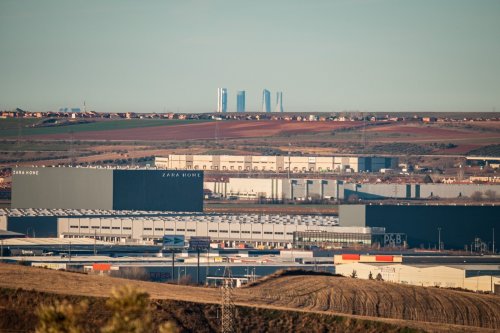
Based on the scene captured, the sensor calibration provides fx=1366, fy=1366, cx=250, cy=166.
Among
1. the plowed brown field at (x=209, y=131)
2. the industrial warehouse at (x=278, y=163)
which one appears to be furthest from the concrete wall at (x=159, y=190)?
the plowed brown field at (x=209, y=131)

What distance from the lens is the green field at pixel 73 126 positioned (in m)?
124

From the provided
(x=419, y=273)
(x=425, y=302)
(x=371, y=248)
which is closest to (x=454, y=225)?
(x=371, y=248)

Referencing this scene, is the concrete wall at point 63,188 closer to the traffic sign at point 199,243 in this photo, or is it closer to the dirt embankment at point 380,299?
the traffic sign at point 199,243

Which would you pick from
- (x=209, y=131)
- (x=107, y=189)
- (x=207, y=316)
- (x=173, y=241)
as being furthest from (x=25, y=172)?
(x=207, y=316)

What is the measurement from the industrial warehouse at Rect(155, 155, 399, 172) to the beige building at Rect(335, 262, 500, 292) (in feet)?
188

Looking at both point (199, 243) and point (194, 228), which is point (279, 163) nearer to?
point (194, 228)

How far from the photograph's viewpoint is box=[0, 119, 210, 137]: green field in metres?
124

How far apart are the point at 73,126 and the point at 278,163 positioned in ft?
102

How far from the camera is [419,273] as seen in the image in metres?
42.8

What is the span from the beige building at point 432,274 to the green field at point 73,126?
7971cm

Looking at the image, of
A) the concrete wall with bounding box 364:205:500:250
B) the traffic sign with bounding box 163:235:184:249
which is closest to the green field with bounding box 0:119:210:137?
the concrete wall with bounding box 364:205:500:250

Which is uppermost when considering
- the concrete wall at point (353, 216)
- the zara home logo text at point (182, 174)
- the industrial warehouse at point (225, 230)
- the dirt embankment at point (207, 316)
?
the zara home logo text at point (182, 174)

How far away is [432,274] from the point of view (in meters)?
42.4

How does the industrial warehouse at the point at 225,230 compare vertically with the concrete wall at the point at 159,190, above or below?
below
